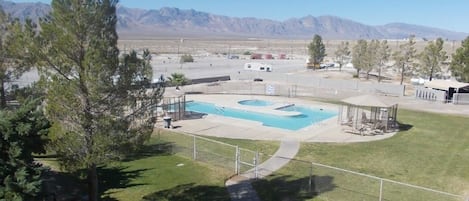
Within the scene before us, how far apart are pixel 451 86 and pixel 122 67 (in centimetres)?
4087

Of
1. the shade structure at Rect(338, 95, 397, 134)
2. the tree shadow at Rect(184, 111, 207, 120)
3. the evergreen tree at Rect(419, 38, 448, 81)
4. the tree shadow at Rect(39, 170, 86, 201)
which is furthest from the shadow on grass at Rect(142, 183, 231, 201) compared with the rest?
the evergreen tree at Rect(419, 38, 448, 81)

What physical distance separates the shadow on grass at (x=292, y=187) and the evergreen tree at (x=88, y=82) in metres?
6.58

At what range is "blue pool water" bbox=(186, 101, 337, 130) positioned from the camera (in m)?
33.5

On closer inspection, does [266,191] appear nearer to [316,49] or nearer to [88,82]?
[88,82]

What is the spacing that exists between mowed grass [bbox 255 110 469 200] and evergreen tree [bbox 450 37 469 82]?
817 inches

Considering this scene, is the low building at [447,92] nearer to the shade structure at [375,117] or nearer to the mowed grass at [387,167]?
the mowed grass at [387,167]

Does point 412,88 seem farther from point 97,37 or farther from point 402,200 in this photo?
point 97,37

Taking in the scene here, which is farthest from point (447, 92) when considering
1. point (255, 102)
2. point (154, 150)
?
point (154, 150)

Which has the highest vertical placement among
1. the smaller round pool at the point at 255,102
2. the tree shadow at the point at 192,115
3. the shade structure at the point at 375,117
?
the shade structure at the point at 375,117

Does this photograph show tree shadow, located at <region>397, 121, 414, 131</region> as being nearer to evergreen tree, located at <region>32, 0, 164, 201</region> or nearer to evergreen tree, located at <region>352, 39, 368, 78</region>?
evergreen tree, located at <region>32, 0, 164, 201</region>

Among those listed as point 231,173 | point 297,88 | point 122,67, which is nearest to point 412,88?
point 297,88

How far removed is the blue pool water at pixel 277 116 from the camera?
3347cm

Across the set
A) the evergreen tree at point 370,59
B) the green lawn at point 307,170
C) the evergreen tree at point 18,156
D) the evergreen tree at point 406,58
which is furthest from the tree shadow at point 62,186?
the evergreen tree at point 370,59

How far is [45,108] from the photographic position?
11.8 meters
